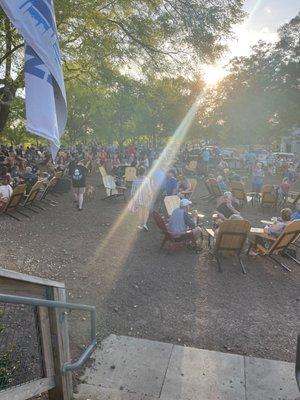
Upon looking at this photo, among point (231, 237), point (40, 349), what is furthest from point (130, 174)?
point (40, 349)

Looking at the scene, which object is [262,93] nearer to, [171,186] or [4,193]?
[171,186]

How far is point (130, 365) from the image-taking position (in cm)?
438

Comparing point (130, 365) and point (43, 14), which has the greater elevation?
point (43, 14)

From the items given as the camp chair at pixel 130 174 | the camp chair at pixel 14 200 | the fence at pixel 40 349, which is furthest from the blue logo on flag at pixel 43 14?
the camp chair at pixel 130 174

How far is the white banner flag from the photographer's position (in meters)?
2.89

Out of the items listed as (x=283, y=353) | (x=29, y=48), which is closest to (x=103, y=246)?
(x=283, y=353)

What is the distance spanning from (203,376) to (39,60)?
361cm

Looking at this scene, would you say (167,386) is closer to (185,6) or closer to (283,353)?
(283,353)

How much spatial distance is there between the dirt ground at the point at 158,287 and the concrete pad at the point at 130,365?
322 mm

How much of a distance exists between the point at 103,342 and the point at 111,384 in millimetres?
853

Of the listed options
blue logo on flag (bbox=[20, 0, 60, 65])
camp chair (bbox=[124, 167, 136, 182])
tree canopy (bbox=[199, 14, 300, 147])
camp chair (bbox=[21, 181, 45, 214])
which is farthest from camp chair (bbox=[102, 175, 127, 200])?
tree canopy (bbox=[199, 14, 300, 147])

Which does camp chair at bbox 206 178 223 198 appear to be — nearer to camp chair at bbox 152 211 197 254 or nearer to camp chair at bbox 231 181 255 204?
camp chair at bbox 231 181 255 204

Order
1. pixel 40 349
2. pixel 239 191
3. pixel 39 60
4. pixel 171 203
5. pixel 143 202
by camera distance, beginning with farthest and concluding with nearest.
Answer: pixel 239 191 → pixel 171 203 → pixel 143 202 → pixel 40 349 → pixel 39 60

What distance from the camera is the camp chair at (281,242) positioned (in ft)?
26.3
